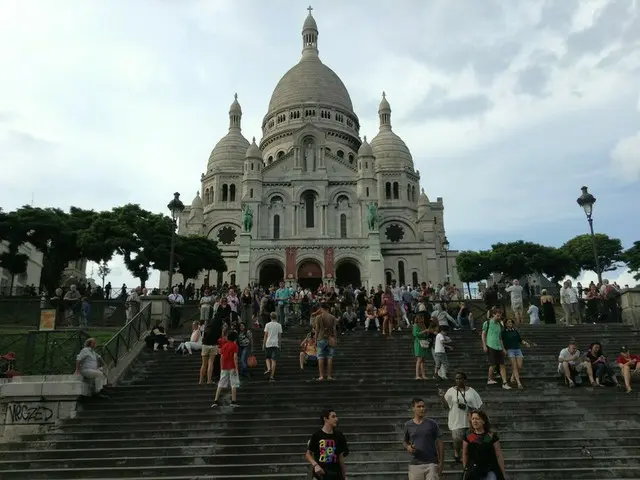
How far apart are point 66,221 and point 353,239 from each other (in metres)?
22.0

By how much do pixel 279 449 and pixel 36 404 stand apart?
5.27 m

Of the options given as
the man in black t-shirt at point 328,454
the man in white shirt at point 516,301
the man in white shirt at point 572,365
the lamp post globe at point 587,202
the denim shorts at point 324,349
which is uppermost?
the lamp post globe at point 587,202

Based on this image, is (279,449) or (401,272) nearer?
(279,449)

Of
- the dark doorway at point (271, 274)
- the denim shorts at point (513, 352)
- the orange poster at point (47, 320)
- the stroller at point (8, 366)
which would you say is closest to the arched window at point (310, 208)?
the dark doorway at point (271, 274)

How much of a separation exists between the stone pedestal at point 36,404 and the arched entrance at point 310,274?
3535cm

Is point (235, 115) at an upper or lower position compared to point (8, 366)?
upper

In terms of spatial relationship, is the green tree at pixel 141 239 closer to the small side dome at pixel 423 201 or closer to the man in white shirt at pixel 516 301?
the man in white shirt at pixel 516 301

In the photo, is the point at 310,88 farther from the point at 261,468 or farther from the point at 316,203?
the point at 261,468

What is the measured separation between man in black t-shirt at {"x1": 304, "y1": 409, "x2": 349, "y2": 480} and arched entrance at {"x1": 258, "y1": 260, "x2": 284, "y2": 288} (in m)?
41.5

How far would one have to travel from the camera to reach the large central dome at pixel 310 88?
66438 mm

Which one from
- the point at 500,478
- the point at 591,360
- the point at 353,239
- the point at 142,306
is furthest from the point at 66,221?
the point at 500,478

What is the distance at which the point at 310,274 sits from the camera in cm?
4700

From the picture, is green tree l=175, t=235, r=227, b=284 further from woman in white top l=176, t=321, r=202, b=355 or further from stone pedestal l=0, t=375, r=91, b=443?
stone pedestal l=0, t=375, r=91, b=443

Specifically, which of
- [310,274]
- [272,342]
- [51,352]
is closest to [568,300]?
[272,342]
